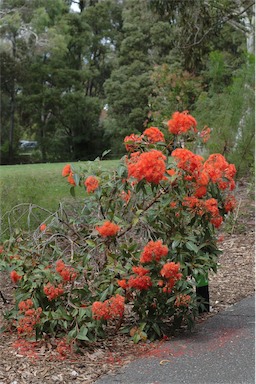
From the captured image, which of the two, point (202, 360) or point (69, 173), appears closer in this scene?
point (202, 360)

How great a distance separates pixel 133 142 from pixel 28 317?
4.61 ft

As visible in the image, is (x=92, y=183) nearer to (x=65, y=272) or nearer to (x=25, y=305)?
(x=65, y=272)

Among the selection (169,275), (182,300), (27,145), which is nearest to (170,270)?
(169,275)

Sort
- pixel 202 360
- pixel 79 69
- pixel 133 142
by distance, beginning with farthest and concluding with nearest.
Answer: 1. pixel 79 69
2. pixel 133 142
3. pixel 202 360

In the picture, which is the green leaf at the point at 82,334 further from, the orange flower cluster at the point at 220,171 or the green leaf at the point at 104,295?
the orange flower cluster at the point at 220,171

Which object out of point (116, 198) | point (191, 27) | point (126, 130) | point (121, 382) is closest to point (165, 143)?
point (116, 198)

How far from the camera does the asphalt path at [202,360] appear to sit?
362 centimetres

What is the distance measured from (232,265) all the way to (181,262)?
2.66m

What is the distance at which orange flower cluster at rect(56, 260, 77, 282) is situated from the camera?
409 centimetres

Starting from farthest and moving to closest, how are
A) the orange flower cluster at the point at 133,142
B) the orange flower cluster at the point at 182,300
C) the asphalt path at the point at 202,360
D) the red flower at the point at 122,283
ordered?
the orange flower cluster at the point at 133,142 → the orange flower cluster at the point at 182,300 → the red flower at the point at 122,283 → the asphalt path at the point at 202,360

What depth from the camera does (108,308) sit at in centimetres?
394

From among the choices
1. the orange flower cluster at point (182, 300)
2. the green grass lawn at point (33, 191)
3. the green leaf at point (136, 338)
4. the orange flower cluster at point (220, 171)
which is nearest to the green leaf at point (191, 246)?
the orange flower cluster at point (182, 300)

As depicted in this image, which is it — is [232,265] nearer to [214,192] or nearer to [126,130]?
[214,192]

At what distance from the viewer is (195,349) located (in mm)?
4105
